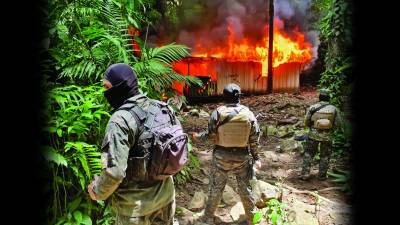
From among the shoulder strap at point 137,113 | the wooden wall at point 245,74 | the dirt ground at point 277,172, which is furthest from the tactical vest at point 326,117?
the wooden wall at point 245,74

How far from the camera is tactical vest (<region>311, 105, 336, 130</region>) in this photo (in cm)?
674

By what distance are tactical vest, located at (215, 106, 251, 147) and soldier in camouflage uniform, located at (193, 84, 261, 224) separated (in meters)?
0.02

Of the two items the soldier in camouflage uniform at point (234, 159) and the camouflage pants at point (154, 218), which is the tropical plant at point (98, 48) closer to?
the soldier in camouflage uniform at point (234, 159)

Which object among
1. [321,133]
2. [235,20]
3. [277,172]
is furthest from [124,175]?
[235,20]

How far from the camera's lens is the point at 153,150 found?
274 centimetres

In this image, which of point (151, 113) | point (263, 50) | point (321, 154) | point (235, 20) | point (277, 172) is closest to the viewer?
point (151, 113)

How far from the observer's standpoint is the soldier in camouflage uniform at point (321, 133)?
22.3 ft

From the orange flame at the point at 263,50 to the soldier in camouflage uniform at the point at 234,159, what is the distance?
15.5 m

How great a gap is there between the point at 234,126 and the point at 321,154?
3.18 m

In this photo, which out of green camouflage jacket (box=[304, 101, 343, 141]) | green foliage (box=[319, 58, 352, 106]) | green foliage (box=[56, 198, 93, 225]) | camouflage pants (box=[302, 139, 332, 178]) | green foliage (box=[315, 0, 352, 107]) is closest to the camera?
green foliage (box=[56, 198, 93, 225])

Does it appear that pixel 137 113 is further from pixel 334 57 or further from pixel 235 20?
pixel 235 20

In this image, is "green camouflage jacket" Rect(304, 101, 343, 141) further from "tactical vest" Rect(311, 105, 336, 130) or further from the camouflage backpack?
the camouflage backpack

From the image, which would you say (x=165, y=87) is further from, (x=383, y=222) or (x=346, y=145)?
(x=346, y=145)

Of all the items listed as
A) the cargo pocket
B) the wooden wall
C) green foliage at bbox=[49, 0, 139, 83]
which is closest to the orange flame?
the wooden wall
